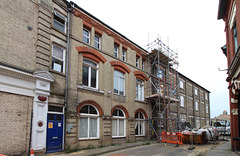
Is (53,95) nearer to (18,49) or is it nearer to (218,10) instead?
(18,49)

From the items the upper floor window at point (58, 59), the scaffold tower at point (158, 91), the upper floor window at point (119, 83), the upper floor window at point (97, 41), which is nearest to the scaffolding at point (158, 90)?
the scaffold tower at point (158, 91)

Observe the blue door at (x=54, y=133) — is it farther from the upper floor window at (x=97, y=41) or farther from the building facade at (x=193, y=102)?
the building facade at (x=193, y=102)

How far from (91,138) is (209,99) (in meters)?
38.0

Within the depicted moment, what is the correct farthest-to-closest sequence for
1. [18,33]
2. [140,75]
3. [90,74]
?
[140,75] → [90,74] → [18,33]

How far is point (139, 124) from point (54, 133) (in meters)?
9.61

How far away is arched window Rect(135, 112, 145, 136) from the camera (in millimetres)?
18688

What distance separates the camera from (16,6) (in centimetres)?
1038

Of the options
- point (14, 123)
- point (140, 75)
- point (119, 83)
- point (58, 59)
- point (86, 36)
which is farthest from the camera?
point (140, 75)

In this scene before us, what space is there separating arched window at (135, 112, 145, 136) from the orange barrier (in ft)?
7.88

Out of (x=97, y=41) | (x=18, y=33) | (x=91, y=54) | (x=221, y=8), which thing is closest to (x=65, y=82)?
(x=91, y=54)

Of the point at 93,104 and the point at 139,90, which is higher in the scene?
the point at 139,90

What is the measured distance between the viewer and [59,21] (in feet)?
43.1

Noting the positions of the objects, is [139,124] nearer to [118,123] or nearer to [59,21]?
[118,123]

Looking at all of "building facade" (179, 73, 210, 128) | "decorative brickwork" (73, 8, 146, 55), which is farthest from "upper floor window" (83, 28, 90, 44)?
"building facade" (179, 73, 210, 128)
